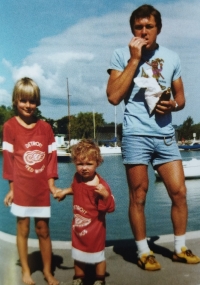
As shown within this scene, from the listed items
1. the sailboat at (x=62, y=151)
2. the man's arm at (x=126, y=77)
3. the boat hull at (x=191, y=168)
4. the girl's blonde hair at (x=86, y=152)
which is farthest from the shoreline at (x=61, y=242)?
the boat hull at (x=191, y=168)

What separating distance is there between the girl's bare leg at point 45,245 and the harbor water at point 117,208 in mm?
175

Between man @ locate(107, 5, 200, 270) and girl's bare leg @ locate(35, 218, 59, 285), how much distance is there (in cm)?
51

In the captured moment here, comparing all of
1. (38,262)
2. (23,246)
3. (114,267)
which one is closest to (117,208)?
(114,267)

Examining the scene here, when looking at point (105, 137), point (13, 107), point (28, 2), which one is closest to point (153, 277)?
point (105, 137)

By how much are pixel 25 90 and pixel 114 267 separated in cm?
111

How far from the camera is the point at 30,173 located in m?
2.16

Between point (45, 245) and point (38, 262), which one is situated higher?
point (45, 245)

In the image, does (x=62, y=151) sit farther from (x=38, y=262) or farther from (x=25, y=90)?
(x=38, y=262)

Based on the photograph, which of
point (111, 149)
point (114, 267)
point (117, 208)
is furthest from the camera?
point (117, 208)

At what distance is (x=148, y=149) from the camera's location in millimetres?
2391

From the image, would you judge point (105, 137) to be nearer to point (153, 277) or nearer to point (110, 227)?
point (153, 277)

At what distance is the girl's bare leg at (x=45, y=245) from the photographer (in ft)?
7.26

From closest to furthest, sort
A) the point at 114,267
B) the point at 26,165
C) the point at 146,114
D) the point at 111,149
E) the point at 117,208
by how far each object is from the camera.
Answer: the point at 26,165, the point at 146,114, the point at 114,267, the point at 111,149, the point at 117,208

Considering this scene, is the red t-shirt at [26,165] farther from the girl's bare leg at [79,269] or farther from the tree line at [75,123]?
the girl's bare leg at [79,269]
